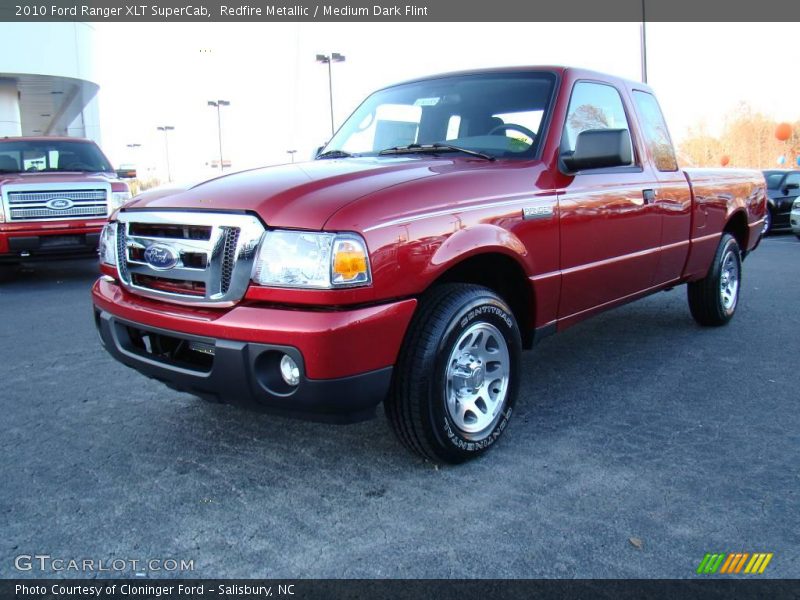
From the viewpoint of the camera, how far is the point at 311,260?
102 inches

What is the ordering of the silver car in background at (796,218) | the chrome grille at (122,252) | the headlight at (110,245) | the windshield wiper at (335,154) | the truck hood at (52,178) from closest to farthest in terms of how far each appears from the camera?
the chrome grille at (122,252) → the headlight at (110,245) → the windshield wiper at (335,154) → the truck hood at (52,178) → the silver car in background at (796,218)

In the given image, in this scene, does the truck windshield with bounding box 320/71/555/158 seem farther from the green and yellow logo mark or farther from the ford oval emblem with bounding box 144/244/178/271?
the green and yellow logo mark

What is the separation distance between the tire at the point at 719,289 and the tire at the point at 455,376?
9.41 feet

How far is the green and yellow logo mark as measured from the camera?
7.54 ft

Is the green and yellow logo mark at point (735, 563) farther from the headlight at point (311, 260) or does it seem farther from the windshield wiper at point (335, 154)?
the windshield wiper at point (335, 154)

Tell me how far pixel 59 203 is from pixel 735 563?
332 inches

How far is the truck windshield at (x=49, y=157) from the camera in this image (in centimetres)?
930

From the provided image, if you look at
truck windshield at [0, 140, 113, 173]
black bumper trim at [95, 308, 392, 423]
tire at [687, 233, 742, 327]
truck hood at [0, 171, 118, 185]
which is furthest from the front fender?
truck windshield at [0, 140, 113, 173]

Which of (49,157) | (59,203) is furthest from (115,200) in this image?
(49,157)

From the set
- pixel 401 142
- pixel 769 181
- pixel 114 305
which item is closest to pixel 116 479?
pixel 114 305

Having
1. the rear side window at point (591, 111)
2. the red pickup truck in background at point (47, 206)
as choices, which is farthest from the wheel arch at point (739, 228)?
the red pickup truck in background at point (47, 206)

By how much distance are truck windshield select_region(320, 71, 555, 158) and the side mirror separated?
241mm

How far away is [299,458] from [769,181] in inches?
601

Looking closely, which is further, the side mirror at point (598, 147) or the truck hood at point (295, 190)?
the side mirror at point (598, 147)
